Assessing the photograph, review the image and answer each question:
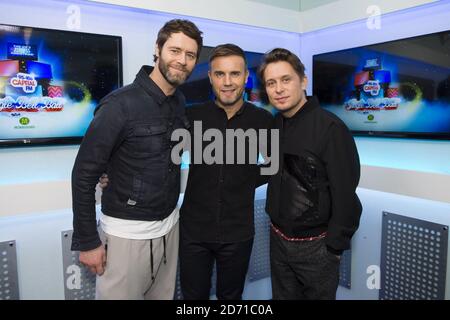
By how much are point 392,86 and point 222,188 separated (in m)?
1.43

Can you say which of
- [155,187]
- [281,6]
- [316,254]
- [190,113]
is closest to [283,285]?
[316,254]

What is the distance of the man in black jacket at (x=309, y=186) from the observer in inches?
65.6

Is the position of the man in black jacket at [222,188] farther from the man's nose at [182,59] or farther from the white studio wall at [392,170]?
the white studio wall at [392,170]

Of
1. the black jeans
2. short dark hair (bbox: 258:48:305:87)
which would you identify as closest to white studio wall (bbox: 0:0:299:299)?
Answer: short dark hair (bbox: 258:48:305:87)

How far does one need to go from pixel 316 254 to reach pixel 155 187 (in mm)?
817

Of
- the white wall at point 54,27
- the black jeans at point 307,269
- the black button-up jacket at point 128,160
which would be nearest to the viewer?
A: the black button-up jacket at point 128,160

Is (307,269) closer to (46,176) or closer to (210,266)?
(210,266)

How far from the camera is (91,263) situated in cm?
161

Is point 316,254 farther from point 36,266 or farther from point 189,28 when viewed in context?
point 36,266

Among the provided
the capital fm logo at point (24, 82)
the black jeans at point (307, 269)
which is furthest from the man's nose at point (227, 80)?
the capital fm logo at point (24, 82)

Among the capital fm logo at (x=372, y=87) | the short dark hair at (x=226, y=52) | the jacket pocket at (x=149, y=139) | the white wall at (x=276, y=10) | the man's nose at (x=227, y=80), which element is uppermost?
the white wall at (x=276, y=10)

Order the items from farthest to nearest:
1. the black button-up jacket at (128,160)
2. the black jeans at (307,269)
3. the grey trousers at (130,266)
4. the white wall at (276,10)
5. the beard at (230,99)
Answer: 1. the white wall at (276,10)
2. the beard at (230,99)
3. the black jeans at (307,269)
4. the grey trousers at (130,266)
5. the black button-up jacket at (128,160)

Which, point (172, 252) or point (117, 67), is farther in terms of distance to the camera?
point (117, 67)

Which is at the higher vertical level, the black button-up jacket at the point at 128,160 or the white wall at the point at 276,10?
Result: the white wall at the point at 276,10
